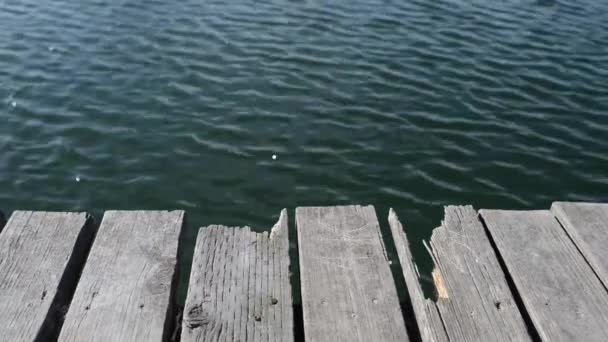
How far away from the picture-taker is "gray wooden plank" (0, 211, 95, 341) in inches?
94.6

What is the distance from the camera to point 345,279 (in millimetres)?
2670

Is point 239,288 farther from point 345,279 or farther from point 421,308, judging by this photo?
point 421,308

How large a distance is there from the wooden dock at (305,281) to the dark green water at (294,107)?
11.2ft

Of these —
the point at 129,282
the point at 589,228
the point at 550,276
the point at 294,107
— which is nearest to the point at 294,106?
the point at 294,107

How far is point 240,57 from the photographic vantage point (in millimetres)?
10156

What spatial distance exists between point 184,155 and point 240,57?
3.02 m

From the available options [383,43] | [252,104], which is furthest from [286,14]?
[252,104]

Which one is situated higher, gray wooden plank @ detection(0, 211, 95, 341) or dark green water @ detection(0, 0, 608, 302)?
gray wooden plank @ detection(0, 211, 95, 341)

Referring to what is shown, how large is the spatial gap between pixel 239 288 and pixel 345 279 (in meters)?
0.44

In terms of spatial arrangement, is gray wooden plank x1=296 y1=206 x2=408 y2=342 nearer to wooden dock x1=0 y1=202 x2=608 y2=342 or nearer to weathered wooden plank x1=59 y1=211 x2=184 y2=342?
wooden dock x1=0 y1=202 x2=608 y2=342

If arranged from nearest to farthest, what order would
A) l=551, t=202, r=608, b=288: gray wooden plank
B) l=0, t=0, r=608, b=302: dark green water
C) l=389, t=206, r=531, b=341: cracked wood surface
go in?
l=389, t=206, r=531, b=341: cracked wood surface, l=551, t=202, r=608, b=288: gray wooden plank, l=0, t=0, r=608, b=302: dark green water

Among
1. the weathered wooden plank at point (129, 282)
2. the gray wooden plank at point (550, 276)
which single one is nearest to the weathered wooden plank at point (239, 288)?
the weathered wooden plank at point (129, 282)

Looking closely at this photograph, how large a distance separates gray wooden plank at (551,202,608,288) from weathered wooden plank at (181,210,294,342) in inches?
54.8

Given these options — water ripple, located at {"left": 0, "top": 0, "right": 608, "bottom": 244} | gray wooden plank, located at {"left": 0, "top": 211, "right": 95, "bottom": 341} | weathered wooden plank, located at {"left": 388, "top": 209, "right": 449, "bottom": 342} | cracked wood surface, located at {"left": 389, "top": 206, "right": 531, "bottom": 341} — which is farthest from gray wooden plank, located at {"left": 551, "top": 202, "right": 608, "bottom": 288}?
water ripple, located at {"left": 0, "top": 0, "right": 608, "bottom": 244}
